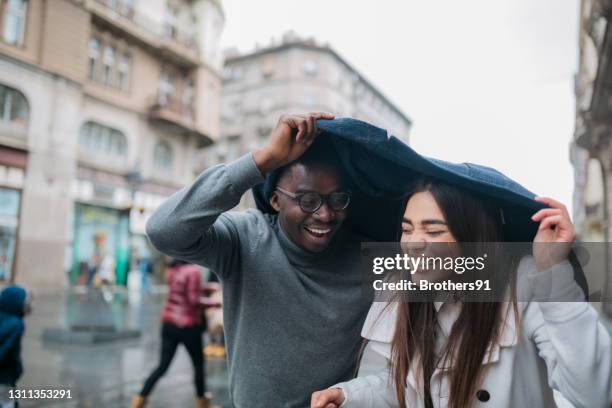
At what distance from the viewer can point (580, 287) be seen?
2.34 ft

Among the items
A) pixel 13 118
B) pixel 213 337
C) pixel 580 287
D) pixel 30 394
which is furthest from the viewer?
pixel 213 337

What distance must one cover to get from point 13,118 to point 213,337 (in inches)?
131

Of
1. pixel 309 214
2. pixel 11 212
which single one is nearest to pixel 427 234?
pixel 309 214

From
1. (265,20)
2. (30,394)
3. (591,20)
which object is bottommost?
(30,394)

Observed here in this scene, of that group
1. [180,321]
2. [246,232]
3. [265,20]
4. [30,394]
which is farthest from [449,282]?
[180,321]

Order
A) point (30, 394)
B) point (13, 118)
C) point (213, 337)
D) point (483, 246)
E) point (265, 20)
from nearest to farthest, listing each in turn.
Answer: point (483, 246), point (265, 20), point (30, 394), point (13, 118), point (213, 337)

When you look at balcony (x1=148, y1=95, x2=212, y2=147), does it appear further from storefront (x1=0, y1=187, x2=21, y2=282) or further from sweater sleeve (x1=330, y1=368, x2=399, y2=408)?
sweater sleeve (x1=330, y1=368, x2=399, y2=408)

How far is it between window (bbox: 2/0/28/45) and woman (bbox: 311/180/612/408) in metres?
2.25

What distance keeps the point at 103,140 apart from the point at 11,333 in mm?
3909

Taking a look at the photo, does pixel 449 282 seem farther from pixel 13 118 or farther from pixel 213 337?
pixel 213 337

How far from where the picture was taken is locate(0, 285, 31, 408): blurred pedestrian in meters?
1.97

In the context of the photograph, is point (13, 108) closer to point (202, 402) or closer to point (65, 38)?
point (65, 38)

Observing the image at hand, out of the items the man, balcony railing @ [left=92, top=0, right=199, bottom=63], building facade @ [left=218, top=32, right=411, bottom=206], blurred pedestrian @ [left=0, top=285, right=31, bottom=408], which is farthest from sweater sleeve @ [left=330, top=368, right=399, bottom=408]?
balcony railing @ [left=92, top=0, right=199, bottom=63]

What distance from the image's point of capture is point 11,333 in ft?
6.78
